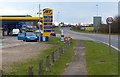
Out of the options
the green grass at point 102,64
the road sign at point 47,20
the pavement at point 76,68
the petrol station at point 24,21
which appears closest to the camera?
the pavement at point 76,68

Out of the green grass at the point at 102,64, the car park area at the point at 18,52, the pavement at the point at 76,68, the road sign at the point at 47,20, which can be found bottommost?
the pavement at the point at 76,68

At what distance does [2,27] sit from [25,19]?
7.51m

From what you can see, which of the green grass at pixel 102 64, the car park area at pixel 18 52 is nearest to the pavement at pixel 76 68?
the green grass at pixel 102 64

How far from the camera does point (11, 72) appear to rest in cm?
1068

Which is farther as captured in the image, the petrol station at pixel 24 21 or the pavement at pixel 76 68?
the petrol station at pixel 24 21

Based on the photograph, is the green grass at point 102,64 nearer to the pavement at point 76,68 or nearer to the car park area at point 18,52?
the pavement at point 76,68

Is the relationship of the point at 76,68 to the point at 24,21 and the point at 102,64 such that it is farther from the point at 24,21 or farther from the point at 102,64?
the point at 24,21

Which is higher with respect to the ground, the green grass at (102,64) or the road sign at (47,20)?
the road sign at (47,20)

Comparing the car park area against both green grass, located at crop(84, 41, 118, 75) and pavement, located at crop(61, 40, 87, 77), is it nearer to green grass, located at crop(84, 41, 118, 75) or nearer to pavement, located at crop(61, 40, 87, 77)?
pavement, located at crop(61, 40, 87, 77)

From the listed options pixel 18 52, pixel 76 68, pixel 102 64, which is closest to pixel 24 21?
pixel 18 52

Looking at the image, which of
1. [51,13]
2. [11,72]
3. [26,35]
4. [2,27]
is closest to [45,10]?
[51,13]

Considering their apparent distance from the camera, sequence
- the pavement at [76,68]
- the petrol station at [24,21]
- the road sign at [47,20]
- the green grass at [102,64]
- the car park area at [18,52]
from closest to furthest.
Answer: the pavement at [76,68] < the green grass at [102,64] < the car park area at [18,52] < the road sign at [47,20] < the petrol station at [24,21]

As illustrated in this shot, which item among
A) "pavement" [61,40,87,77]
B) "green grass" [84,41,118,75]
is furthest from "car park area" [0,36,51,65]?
"green grass" [84,41,118,75]

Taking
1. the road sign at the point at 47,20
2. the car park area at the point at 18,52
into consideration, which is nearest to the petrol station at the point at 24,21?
the road sign at the point at 47,20
